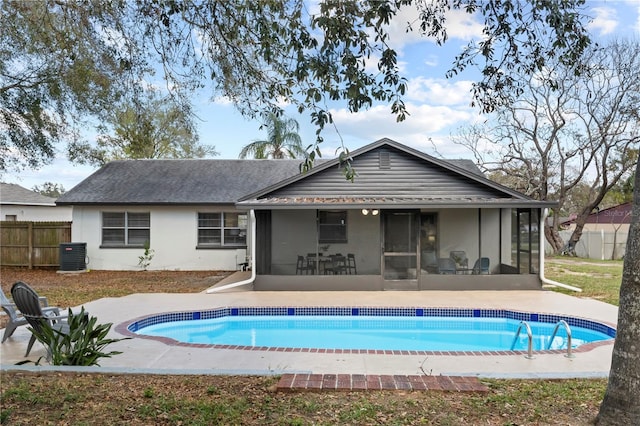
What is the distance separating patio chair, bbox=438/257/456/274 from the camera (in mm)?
13945

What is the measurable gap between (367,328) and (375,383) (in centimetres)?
521

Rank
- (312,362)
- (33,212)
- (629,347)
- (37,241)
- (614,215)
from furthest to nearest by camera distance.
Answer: (614,215) < (33,212) < (37,241) < (312,362) < (629,347)

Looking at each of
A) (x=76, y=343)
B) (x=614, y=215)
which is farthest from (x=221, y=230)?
(x=614, y=215)

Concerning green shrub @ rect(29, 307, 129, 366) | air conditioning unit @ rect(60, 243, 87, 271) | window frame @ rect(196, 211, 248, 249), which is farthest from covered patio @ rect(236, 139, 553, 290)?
air conditioning unit @ rect(60, 243, 87, 271)

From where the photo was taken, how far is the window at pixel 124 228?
61.5 ft

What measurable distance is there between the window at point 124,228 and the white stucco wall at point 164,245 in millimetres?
229

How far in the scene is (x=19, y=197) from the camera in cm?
2934

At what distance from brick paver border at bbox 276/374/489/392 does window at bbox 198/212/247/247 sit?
13677 millimetres

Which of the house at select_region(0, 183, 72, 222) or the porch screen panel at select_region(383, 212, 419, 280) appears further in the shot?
the house at select_region(0, 183, 72, 222)

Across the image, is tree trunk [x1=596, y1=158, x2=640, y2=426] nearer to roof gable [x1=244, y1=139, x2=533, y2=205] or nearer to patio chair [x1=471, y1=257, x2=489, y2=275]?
patio chair [x1=471, y1=257, x2=489, y2=275]

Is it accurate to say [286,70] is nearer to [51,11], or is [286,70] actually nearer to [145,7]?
[145,7]

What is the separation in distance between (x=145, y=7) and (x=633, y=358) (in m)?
6.70

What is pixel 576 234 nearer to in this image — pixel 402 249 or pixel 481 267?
pixel 481 267

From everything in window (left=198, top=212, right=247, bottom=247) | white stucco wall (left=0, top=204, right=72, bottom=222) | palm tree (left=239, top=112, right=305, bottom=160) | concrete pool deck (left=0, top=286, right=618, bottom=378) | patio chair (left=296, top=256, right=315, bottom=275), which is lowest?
concrete pool deck (left=0, top=286, right=618, bottom=378)
